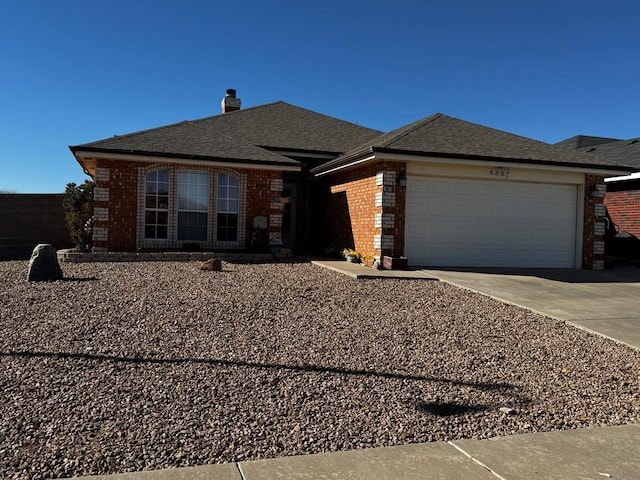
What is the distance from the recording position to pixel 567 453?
374 centimetres

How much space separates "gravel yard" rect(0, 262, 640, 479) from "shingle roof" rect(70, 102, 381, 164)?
21.0ft

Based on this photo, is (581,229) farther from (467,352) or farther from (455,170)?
(467,352)

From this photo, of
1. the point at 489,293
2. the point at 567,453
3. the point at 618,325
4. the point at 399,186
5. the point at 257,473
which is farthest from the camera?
the point at 399,186

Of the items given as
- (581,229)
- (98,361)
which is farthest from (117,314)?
(581,229)

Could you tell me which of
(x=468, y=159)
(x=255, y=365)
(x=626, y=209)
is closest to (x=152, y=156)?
(x=468, y=159)

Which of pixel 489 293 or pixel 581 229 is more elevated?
pixel 581 229

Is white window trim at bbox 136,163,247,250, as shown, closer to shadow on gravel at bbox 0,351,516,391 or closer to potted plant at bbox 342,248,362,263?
potted plant at bbox 342,248,362,263

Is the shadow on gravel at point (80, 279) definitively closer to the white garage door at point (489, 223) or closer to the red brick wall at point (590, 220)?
the white garage door at point (489, 223)

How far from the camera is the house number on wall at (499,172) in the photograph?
1395cm

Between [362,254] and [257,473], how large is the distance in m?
11.1

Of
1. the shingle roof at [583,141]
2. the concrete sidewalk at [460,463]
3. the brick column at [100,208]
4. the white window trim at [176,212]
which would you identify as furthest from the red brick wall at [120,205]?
the shingle roof at [583,141]

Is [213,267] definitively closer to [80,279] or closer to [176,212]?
[80,279]

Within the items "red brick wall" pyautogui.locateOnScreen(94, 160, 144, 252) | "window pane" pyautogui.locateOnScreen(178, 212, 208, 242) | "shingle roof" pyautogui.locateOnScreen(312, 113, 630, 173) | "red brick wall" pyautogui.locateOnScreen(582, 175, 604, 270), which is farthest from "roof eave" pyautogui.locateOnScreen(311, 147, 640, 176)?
"red brick wall" pyautogui.locateOnScreen(94, 160, 144, 252)

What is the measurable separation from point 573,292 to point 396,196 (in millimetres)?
4642
